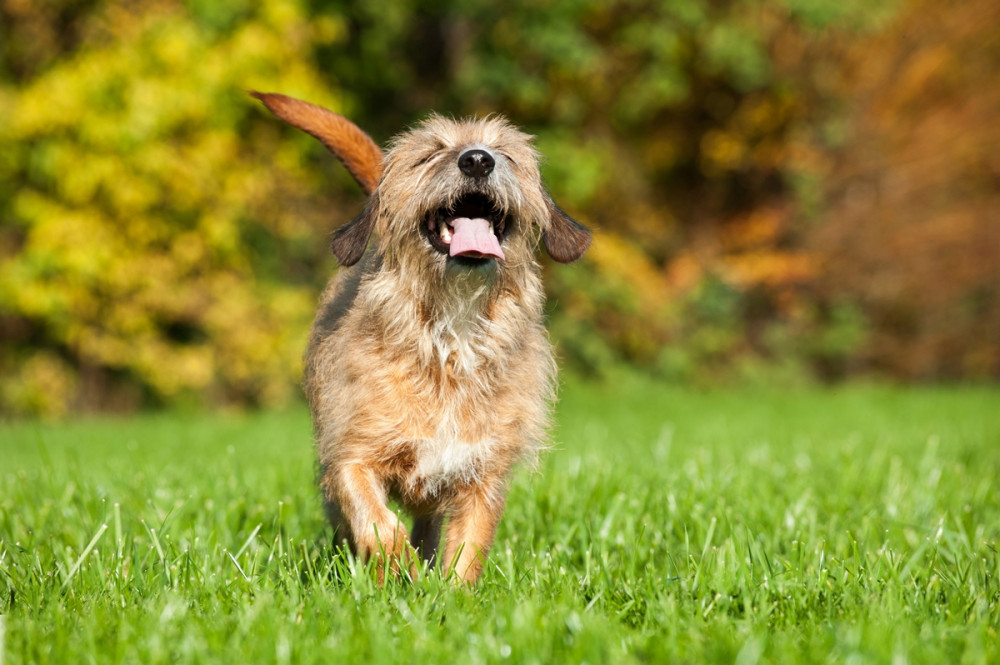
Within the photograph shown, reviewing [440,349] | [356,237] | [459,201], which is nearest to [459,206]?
[459,201]

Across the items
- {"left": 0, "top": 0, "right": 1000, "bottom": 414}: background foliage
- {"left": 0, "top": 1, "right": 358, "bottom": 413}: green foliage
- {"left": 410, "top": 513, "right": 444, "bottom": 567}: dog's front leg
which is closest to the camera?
{"left": 410, "top": 513, "right": 444, "bottom": 567}: dog's front leg

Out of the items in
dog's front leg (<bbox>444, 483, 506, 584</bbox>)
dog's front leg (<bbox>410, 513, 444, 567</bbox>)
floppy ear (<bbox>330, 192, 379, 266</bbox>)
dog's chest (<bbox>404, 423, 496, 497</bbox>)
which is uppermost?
floppy ear (<bbox>330, 192, 379, 266</bbox>)

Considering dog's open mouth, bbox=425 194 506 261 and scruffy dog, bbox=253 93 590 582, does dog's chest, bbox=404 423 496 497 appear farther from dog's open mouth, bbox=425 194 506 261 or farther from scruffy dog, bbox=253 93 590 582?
dog's open mouth, bbox=425 194 506 261

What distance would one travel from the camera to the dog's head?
3484mm

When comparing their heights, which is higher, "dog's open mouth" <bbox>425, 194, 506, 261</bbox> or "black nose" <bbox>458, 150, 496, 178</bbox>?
"black nose" <bbox>458, 150, 496, 178</bbox>

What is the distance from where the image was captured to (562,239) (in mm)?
3885

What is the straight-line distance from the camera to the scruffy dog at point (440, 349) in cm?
343

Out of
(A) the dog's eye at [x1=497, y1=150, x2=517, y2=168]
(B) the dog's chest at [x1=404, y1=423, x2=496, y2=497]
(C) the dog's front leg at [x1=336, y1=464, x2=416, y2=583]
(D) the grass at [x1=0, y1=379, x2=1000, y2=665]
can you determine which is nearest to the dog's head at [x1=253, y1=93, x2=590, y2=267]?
(A) the dog's eye at [x1=497, y1=150, x2=517, y2=168]

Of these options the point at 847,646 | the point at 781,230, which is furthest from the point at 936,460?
the point at 781,230

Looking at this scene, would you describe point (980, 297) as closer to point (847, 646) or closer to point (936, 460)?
point (936, 460)

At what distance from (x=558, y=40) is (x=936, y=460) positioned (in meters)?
11.1

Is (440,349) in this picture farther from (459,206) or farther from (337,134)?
(337,134)

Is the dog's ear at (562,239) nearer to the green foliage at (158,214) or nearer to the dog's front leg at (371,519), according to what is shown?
the dog's front leg at (371,519)

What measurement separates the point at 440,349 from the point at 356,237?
59cm
